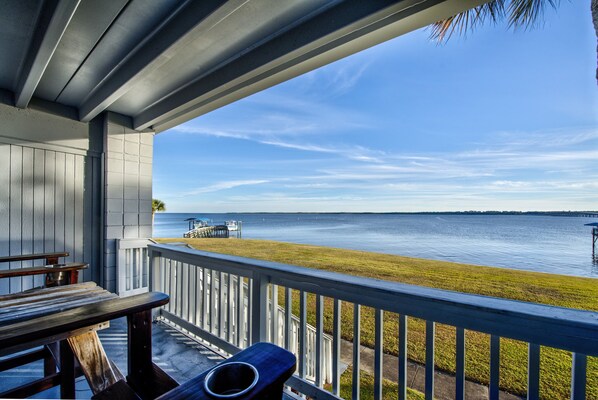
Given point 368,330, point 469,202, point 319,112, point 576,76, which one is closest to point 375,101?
point 319,112

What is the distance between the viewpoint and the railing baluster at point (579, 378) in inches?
37.3

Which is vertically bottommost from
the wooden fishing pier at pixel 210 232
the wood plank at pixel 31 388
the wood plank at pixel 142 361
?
the wooden fishing pier at pixel 210 232

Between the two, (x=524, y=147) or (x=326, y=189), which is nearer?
(x=524, y=147)

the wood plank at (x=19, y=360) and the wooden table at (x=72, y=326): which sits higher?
the wooden table at (x=72, y=326)

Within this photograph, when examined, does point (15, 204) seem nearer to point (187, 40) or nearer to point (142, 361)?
point (187, 40)

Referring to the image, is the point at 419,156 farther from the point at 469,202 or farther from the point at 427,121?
the point at 427,121

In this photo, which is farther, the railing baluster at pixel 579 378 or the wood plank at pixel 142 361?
the wood plank at pixel 142 361

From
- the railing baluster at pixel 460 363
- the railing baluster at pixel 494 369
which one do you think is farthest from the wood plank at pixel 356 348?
the railing baluster at pixel 494 369

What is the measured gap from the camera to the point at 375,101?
10.2m

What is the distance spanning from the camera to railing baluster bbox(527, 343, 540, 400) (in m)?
1.03

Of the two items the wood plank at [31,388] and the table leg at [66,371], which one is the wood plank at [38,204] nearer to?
the wood plank at [31,388]

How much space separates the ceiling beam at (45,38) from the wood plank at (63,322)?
5.20 ft

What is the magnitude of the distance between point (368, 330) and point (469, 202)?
1666cm

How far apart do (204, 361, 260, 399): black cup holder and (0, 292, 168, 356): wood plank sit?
2.15 feet
